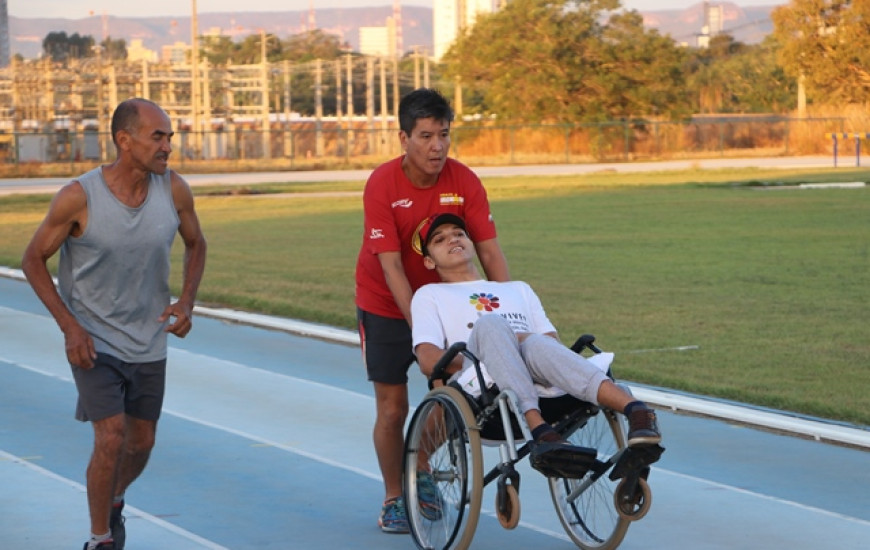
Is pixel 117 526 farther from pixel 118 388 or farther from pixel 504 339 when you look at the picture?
pixel 504 339

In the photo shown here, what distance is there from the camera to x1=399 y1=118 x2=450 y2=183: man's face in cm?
662

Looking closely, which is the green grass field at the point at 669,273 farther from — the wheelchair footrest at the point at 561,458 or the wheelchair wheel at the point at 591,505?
the wheelchair footrest at the point at 561,458

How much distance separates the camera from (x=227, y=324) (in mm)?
14977

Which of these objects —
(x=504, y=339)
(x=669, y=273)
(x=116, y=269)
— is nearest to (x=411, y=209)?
(x=504, y=339)

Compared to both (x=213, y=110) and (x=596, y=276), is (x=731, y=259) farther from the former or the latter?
(x=213, y=110)

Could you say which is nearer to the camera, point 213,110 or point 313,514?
point 313,514

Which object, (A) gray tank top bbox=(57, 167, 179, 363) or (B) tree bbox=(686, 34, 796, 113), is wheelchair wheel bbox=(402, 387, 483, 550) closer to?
(A) gray tank top bbox=(57, 167, 179, 363)

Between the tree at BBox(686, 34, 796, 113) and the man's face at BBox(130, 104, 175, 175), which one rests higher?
the tree at BBox(686, 34, 796, 113)

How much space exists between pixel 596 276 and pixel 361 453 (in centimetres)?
1044

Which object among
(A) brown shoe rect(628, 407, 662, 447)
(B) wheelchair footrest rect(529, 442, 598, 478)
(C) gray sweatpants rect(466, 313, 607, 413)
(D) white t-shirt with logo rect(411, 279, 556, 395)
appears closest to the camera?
(A) brown shoe rect(628, 407, 662, 447)

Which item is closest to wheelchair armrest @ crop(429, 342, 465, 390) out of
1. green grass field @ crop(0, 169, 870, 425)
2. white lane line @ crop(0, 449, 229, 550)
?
white lane line @ crop(0, 449, 229, 550)

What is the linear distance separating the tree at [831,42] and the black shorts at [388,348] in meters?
70.7

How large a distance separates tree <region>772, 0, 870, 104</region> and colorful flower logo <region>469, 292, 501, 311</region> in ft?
233

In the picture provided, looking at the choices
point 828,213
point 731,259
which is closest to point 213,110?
point 828,213
